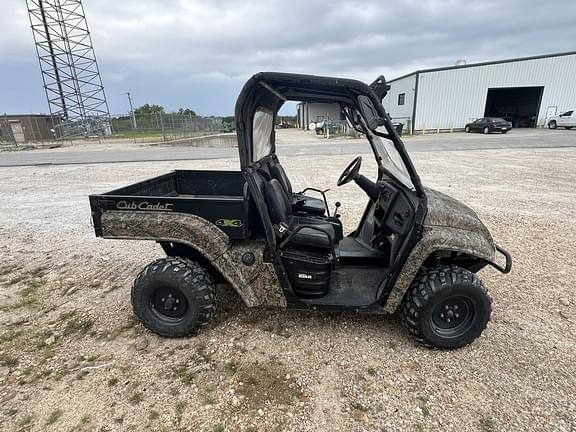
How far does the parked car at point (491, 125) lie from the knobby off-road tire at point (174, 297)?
86.1 ft

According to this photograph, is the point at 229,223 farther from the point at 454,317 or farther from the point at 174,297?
the point at 454,317

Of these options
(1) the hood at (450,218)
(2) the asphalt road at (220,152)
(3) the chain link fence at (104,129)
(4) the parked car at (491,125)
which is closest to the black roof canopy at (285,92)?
(1) the hood at (450,218)

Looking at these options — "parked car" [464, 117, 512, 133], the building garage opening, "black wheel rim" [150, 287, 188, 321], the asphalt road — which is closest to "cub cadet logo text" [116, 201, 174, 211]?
"black wheel rim" [150, 287, 188, 321]

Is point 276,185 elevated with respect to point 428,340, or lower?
elevated

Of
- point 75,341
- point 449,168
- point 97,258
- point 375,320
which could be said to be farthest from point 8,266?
point 449,168

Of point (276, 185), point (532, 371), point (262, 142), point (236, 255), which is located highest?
point (262, 142)

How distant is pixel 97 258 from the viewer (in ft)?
13.6

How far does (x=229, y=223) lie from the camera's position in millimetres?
2514

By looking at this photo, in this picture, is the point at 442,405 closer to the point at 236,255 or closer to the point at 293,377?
the point at 293,377

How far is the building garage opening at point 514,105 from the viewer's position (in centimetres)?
3006

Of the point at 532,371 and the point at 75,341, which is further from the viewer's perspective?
the point at 75,341

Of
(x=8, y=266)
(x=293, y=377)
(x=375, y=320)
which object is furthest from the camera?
(x=8, y=266)

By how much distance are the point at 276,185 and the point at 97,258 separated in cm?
273

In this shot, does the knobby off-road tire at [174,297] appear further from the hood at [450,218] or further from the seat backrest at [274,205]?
the hood at [450,218]
